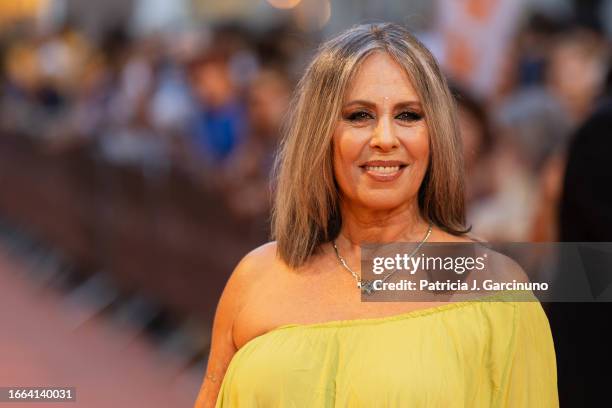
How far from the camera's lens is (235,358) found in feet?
8.48

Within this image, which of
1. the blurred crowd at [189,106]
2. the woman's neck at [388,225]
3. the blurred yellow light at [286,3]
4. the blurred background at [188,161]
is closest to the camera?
the woman's neck at [388,225]

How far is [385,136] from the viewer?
250 centimetres

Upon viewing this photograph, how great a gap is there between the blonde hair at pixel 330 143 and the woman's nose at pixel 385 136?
9cm

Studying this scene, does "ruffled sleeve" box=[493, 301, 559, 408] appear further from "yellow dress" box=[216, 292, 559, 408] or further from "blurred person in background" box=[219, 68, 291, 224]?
"blurred person in background" box=[219, 68, 291, 224]

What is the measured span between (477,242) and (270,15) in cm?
811

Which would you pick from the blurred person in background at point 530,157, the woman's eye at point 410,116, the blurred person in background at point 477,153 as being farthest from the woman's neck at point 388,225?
the blurred person in background at point 477,153

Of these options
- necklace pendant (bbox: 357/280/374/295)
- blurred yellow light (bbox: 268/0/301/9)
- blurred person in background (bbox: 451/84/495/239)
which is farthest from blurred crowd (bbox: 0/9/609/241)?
blurred yellow light (bbox: 268/0/301/9)

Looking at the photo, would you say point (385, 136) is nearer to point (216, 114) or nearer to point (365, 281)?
point (365, 281)

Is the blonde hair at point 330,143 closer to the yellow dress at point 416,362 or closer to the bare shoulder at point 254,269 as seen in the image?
the bare shoulder at point 254,269

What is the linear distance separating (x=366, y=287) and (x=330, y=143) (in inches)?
14.0

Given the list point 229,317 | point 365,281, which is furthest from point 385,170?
point 229,317

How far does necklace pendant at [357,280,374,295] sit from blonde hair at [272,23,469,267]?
0.18 meters

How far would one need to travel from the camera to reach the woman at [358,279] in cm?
240

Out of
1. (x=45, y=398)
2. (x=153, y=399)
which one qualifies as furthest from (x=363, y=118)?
(x=153, y=399)
